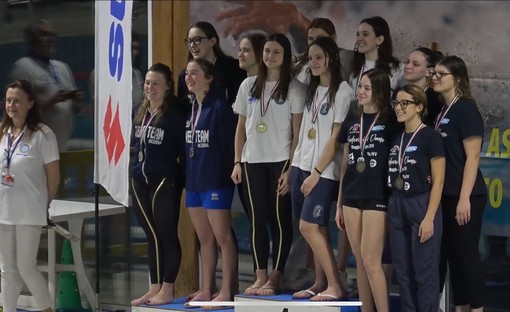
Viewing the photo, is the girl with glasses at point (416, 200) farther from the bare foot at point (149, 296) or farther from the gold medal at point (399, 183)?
the bare foot at point (149, 296)

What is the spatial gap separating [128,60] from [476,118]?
7.69 feet

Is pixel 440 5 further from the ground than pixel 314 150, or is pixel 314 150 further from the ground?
pixel 440 5

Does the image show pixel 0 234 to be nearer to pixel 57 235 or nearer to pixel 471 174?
pixel 57 235

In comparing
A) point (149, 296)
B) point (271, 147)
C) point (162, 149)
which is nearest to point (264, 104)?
point (271, 147)

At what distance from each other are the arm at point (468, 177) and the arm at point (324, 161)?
0.84 m

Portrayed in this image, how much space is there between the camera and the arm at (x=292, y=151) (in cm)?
719

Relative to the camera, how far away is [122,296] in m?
8.76

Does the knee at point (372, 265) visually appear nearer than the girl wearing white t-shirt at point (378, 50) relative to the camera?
Yes

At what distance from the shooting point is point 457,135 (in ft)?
21.6

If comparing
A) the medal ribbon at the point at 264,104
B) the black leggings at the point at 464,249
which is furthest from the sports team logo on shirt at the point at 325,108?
the black leggings at the point at 464,249

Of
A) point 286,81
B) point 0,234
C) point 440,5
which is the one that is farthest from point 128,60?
point 440,5

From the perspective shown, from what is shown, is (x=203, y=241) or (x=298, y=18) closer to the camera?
(x=203, y=241)

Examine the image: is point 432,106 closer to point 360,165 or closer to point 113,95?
point 360,165

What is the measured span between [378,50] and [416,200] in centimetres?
112
